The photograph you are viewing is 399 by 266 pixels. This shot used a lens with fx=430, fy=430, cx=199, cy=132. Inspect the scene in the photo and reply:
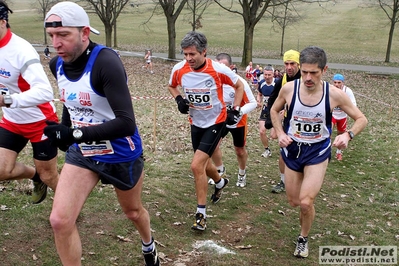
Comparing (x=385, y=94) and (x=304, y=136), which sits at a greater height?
(x=304, y=136)

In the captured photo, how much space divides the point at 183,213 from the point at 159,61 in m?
25.4

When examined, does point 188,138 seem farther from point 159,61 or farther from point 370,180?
point 159,61

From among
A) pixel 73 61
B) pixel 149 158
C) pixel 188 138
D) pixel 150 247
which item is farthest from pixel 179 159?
pixel 73 61

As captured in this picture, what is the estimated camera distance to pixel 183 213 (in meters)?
5.87

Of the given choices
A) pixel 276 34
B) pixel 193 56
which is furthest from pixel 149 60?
pixel 276 34

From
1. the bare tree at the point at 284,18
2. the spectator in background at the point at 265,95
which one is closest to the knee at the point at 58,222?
the spectator in background at the point at 265,95

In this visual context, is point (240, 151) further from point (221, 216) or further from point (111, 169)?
point (111, 169)

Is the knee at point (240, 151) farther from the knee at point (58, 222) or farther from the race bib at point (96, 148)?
the knee at point (58, 222)

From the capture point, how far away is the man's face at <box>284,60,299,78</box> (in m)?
6.30

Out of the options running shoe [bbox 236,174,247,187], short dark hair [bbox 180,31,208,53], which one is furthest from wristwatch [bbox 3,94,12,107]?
running shoe [bbox 236,174,247,187]

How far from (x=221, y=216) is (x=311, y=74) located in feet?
7.80

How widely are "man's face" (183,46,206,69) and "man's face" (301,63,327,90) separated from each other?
1.29 m

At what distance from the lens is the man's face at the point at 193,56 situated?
16.9 ft

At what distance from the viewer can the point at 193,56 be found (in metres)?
5.20
